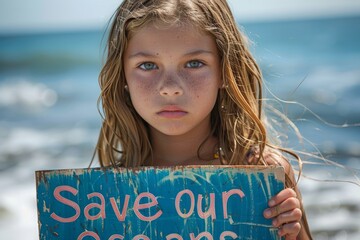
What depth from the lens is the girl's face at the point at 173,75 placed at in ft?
7.73

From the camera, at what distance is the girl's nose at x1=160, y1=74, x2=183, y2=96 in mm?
2320

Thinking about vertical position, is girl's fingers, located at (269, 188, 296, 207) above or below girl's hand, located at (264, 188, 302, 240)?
above

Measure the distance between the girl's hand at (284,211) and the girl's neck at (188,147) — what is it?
1.88ft

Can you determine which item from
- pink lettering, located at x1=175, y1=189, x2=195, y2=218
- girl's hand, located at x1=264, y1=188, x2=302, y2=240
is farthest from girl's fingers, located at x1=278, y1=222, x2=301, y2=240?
pink lettering, located at x1=175, y1=189, x2=195, y2=218

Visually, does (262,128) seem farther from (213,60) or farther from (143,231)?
(143,231)

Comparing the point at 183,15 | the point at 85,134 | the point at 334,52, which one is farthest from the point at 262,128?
the point at 334,52

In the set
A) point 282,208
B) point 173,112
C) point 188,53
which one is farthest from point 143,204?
point 188,53

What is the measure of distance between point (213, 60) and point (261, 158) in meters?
0.46

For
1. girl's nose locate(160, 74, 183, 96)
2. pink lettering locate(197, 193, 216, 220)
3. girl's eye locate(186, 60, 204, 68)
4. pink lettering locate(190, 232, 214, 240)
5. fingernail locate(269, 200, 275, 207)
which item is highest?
girl's eye locate(186, 60, 204, 68)

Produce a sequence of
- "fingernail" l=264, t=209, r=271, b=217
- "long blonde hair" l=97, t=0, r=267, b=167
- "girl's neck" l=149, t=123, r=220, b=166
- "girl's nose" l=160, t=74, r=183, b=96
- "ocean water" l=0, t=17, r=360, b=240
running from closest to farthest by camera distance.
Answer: "fingernail" l=264, t=209, r=271, b=217 < "girl's nose" l=160, t=74, r=183, b=96 < "long blonde hair" l=97, t=0, r=267, b=167 < "girl's neck" l=149, t=123, r=220, b=166 < "ocean water" l=0, t=17, r=360, b=240

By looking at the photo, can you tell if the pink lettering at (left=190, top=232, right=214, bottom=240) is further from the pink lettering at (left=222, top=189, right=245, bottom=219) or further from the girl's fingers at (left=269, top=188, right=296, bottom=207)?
the girl's fingers at (left=269, top=188, right=296, bottom=207)

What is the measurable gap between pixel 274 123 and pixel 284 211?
4.29 ft

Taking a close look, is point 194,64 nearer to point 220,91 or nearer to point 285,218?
point 220,91

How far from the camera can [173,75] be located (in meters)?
2.36
